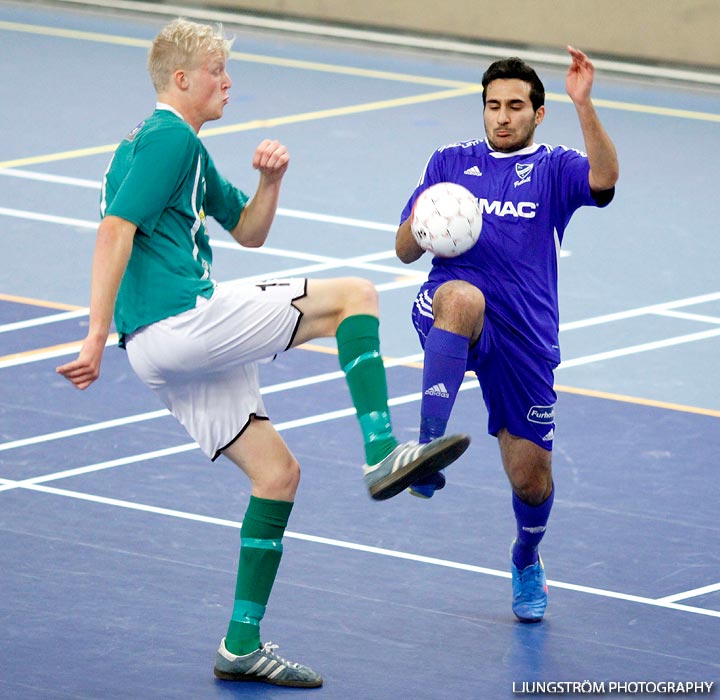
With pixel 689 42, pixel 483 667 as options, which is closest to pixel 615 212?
pixel 689 42

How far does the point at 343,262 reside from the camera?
567 inches

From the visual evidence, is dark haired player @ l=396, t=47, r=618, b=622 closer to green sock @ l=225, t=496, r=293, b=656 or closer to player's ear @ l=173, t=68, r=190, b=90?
green sock @ l=225, t=496, r=293, b=656

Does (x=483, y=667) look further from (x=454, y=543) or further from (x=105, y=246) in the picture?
(x=105, y=246)

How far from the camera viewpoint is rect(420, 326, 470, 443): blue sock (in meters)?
7.66

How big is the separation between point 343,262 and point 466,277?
6284mm

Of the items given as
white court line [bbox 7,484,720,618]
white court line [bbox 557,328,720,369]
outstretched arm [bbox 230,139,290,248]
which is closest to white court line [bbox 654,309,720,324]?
white court line [bbox 557,328,720,369]

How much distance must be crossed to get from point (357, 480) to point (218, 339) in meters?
3.30

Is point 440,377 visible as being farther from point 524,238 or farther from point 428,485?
point 524,238

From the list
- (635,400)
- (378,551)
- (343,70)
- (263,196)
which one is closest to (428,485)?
(263,196)

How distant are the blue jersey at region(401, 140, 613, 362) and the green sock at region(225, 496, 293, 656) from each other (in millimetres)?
1373

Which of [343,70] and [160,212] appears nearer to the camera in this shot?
[160,212]

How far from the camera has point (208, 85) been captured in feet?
23.6

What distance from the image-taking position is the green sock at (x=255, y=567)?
7672 millimetres

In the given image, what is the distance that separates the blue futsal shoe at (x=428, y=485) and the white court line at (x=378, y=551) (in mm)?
1588
